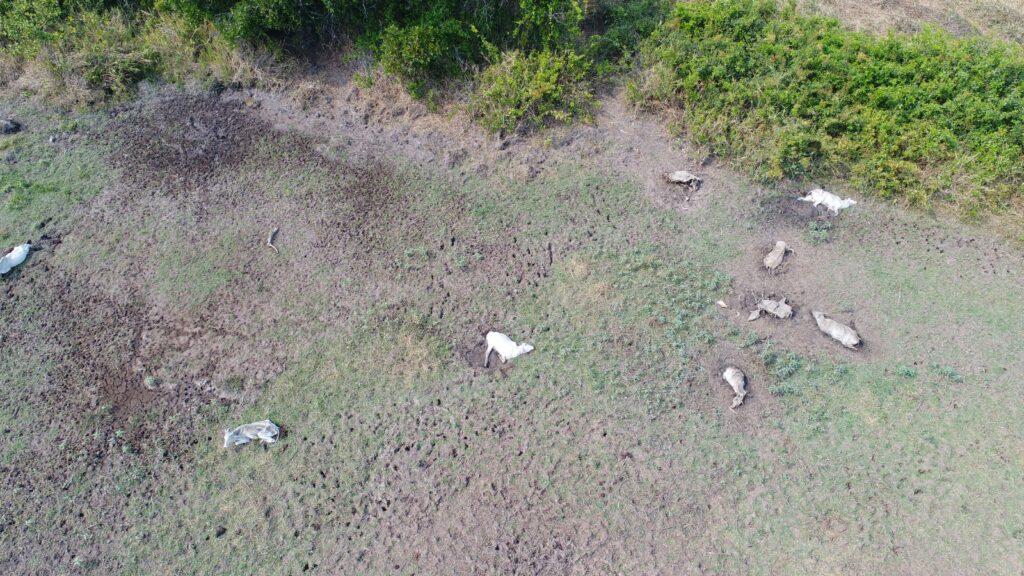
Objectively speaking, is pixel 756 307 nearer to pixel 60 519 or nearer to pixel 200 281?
pixel 200 281

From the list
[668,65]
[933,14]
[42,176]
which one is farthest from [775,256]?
[42,176]

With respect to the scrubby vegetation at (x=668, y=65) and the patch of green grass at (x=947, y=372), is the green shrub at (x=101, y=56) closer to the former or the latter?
the scrubby vegetation at (x=668, y=65)

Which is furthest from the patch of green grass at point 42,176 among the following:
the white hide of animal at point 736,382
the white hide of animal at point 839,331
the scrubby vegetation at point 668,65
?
the white hide of animal at point 839,331

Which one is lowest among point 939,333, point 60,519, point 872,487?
point 60,519

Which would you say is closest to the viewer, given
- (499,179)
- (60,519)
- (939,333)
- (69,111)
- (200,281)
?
(60,519)

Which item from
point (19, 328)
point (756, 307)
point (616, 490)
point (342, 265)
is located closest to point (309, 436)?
point (342, 265)

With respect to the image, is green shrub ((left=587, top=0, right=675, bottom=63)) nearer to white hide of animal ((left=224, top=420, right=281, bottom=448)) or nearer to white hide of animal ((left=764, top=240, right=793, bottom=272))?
white hide of animal ((left=764, top=240, right=793, bottom=272))
